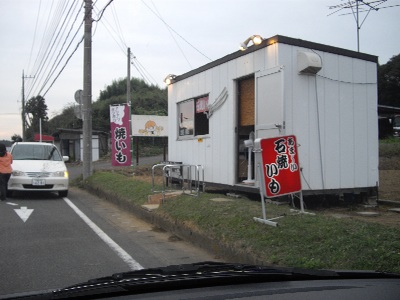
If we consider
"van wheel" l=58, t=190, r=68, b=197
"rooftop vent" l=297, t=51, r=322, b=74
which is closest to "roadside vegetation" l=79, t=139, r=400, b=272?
"rooftop vent" l=297, t=51, r=322, b=74

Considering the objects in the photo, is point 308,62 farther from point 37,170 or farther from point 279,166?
point 37,170

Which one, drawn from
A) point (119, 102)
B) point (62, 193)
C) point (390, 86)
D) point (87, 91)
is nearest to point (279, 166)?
point (62, 193)

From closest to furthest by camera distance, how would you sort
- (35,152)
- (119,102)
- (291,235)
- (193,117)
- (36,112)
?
(291,235), (193,117), (35,152), (119,102), (36,112)

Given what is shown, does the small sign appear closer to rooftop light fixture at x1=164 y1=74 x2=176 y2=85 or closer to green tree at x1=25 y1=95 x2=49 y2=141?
rooftop light fixture at x1=164 y1=74 x2=176 y2=85

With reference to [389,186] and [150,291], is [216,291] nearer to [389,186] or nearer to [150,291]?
[150,291]

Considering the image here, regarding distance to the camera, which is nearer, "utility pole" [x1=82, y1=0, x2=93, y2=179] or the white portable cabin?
the white portable cabin

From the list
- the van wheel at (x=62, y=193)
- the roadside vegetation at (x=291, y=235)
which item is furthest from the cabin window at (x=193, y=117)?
the van wheel at (x=62, y=193)

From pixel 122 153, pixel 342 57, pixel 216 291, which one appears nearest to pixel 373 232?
pixel 216 291

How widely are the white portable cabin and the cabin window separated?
0.69 metres

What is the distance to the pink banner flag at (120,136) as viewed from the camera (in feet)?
52.8

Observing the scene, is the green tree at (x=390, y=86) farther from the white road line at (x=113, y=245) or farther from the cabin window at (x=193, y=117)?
the white road line at (x=113, y=245)

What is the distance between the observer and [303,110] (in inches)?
325

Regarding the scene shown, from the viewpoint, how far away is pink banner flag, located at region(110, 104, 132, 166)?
52.8ft

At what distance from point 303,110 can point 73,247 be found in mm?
5223
